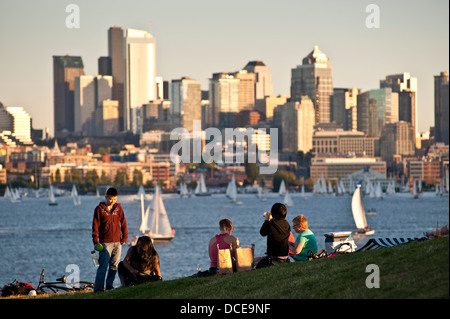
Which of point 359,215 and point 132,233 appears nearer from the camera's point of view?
point 359,215

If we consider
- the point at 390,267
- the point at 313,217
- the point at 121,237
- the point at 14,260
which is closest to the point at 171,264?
the point at 14,260

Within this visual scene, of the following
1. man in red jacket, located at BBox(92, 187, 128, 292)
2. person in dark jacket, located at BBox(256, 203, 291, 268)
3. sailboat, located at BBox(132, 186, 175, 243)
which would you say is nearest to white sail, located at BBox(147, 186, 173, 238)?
sailboat, located at BBox(132, 186, 175, 243)

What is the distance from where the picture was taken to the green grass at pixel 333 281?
39.3 ft

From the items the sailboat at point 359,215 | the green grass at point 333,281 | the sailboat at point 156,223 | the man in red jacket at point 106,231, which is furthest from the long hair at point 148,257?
the sailboat at point 359,215

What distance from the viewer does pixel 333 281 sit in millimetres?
13094

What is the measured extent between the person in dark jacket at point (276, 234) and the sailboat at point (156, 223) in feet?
169

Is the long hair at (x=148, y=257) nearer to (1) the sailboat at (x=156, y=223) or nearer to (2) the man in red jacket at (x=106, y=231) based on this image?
(2) the man in red jacket at (x=106, y=231)

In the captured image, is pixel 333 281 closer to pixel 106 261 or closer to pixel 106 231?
pixel 106 231

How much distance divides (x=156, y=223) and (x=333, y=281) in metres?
56.8

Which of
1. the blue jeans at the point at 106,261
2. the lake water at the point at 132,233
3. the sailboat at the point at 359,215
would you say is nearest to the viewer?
the blue jeans at the point at 106,261

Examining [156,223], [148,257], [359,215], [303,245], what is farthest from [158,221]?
[148,257]
